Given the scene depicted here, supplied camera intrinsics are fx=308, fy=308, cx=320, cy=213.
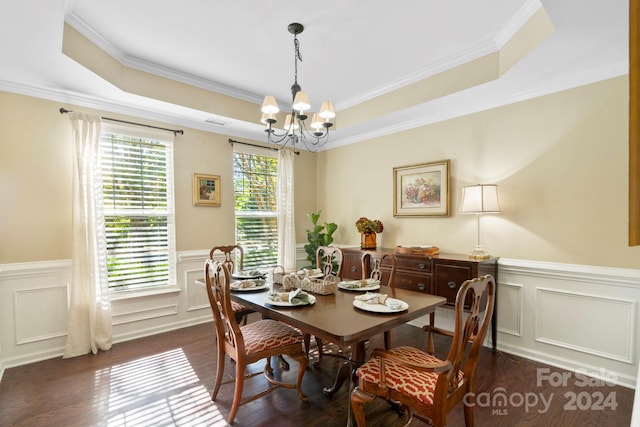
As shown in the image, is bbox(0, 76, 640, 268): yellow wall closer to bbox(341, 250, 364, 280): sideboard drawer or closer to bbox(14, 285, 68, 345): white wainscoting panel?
bbox(14, 285, 68, 345): white wainscoting panel

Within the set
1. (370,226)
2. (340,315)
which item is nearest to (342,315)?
(340,315)

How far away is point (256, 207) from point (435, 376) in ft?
11.2

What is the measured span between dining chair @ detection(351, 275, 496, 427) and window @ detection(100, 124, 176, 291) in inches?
115

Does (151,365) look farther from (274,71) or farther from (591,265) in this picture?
(591,265)

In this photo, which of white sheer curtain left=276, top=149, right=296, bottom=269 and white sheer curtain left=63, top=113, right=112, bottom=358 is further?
white sheer curtain left=276, top=149, right=296, bottom=269

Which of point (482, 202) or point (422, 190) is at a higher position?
point (422, 190)

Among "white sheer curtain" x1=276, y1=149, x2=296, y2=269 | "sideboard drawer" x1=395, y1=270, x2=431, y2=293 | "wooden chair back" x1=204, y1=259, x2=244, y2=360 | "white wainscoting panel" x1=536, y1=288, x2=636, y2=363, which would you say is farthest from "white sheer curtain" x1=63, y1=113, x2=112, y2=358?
"white wainscoting panel" x1=536, y1=288, x2=636, y2=363

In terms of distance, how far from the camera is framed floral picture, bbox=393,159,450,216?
3617 mm

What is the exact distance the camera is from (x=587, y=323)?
2.63 meters

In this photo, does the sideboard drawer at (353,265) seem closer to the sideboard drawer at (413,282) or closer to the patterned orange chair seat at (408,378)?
the sideboard drawer at (413,282)

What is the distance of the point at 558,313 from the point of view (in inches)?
109

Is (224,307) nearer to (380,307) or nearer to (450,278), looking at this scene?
(380,307)

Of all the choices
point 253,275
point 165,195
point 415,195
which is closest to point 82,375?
point 253,275

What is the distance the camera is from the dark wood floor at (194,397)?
2080 mm
